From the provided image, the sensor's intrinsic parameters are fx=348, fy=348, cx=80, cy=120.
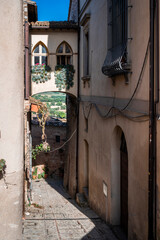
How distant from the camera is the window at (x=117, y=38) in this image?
27.2 ft

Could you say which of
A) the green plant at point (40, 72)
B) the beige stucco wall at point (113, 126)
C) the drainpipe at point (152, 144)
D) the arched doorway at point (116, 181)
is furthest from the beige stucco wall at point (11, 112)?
Answer: the green plant at point (40, 72)

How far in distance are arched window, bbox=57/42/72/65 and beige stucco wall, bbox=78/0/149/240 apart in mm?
909

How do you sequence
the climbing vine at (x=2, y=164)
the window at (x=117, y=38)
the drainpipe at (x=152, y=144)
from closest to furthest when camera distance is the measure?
the climbing vine at (x=2, y=164)
the drainpipe at (x=152, y=144)
the window at (x=117, y=38)

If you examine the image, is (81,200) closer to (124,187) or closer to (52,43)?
(124,187)

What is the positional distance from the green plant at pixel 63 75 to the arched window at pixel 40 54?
703 millimetres

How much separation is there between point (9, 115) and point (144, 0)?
11.9 ft

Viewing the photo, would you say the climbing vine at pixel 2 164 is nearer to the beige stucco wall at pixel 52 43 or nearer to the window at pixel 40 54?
the beige stucco wall at pixel 52 43

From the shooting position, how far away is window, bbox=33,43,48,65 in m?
15.5

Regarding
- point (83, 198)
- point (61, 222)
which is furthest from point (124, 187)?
point (83, 198)

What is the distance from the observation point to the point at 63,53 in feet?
51.2

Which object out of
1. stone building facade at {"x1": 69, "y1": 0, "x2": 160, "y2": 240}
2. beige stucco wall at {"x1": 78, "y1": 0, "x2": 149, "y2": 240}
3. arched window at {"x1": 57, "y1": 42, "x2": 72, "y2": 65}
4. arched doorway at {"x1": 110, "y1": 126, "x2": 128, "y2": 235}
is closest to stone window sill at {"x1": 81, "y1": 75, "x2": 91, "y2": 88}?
stone building facade at {"x1": 69, "y1": 0, "x2": 160, "y2": 240}

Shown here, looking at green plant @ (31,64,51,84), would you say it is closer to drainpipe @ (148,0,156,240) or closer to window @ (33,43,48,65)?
window @ (33,43,48,65)

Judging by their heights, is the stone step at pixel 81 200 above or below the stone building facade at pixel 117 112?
below

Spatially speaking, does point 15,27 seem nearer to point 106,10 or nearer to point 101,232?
point 106,10
